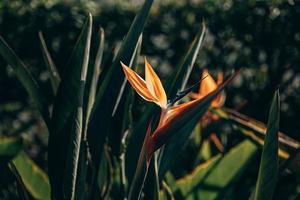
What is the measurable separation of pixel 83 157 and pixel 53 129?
3.8 inches

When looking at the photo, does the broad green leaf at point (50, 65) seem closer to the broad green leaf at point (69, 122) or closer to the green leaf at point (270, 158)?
the broad green leaf at point (69, 122)

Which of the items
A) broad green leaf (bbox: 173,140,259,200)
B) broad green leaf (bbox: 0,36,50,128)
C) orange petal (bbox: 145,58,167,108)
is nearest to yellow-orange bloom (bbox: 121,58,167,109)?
orange petal (bbox: 145,58,167,108)

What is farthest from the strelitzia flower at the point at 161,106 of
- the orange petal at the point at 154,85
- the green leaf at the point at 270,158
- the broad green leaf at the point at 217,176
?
the broad green leaf at the point at 217,176

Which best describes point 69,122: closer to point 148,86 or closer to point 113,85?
point 113,85

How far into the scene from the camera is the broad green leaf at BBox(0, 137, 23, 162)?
97cm

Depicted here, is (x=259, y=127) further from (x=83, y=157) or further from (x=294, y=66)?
(x=294, y=66)

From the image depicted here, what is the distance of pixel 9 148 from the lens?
98 centimetres

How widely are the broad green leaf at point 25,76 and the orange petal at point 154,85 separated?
0.96 feet

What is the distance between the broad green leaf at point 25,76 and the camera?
89 cm

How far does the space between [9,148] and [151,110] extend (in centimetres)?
29

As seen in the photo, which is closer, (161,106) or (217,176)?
(161,106)

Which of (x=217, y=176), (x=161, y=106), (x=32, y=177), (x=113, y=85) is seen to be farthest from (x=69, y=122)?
(x=217, y=176)

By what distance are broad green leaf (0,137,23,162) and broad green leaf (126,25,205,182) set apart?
22cm

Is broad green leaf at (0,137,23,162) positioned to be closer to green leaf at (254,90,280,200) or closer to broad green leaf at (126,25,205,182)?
broad green leaf at (126,25,205,182)
